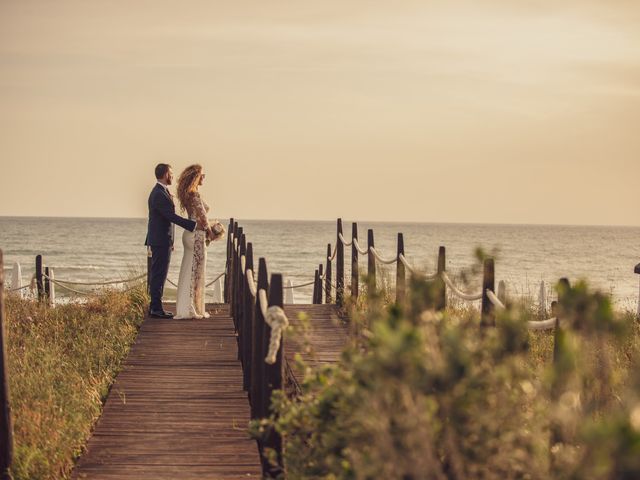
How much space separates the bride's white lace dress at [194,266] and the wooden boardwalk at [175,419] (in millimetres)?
1485

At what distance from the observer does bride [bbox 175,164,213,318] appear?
484 inches

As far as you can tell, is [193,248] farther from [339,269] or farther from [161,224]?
[339,269]

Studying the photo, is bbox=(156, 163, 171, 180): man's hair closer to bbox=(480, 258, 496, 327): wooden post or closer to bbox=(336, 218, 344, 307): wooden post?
bbox=(336, 218, 344, 307): wooden post

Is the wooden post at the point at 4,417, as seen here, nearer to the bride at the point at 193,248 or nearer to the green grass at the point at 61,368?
the green grass at the point at 61,368

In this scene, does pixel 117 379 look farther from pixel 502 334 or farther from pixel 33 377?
pixel 502 334

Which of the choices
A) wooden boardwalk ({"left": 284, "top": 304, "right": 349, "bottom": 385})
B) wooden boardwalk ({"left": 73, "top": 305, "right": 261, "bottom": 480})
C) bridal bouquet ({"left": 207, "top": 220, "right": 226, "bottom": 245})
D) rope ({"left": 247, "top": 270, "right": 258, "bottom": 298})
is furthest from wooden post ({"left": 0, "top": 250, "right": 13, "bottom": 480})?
bridal bouquet ({"left": 207, "top": 220, "right": 226, "bottom": 245})

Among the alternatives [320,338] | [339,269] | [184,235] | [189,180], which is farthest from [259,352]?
[339,269]

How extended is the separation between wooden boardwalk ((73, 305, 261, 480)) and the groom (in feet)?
5.21

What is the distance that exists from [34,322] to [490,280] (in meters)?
8.22

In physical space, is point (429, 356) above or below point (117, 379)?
above

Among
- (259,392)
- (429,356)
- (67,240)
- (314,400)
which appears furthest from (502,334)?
(67,240)

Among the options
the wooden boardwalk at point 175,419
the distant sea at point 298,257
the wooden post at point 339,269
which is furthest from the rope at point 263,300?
the distant sea at point 298,257

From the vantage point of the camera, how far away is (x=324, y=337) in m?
11.6

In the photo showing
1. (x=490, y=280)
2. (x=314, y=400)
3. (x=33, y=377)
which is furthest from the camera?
(x=33, y=377)
